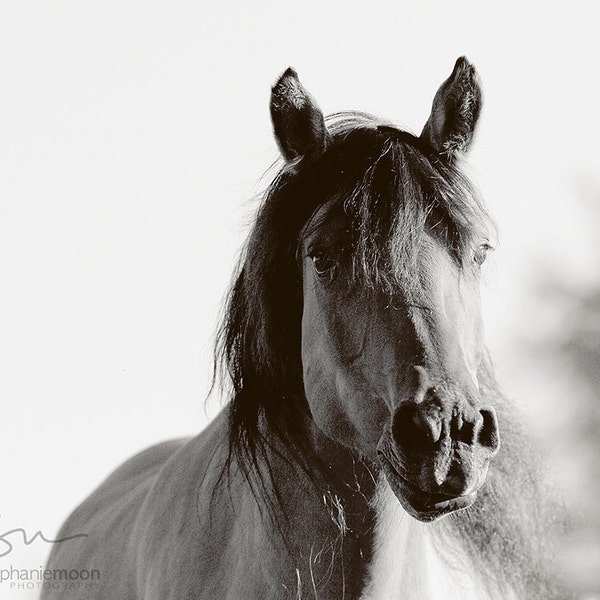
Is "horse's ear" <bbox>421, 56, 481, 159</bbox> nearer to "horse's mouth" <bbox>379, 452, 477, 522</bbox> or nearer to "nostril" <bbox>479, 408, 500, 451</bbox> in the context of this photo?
"nostril" <bbox>479, 408, 500, 451</bbox>

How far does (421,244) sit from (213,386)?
3.09 ft

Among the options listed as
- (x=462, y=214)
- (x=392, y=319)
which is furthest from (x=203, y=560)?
(x=462, y=214)

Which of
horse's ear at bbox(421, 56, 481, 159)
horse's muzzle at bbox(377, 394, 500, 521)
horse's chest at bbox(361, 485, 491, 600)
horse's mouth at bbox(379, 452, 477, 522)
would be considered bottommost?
horse's chest at bbox(361, 485, 491, 600)

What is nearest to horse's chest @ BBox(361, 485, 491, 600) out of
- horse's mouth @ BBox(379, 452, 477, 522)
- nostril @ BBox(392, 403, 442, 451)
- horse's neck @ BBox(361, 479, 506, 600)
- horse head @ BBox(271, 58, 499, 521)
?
horse's neck @ BBox(361, 479, 506, 600)

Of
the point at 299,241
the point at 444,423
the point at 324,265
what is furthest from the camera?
the point at 299,241

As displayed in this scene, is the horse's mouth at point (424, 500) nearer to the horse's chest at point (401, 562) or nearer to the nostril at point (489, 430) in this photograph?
Answer: the nostril at point (489, 430)

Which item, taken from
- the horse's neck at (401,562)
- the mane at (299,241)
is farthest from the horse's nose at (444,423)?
the horse's neck at (401,562)

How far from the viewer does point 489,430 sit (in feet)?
8.31

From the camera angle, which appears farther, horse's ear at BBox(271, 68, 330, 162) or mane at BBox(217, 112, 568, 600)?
horse's ear at BBox(271, 68, 330, 162)

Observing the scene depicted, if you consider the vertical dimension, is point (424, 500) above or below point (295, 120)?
below

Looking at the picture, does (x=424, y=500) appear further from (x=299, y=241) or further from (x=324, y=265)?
(x=299, y=241)

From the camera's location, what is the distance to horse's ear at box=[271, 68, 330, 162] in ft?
10.4

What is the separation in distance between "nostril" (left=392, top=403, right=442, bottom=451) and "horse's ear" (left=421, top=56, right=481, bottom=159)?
1.01m

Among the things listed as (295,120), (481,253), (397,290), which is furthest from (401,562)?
(295,120)
